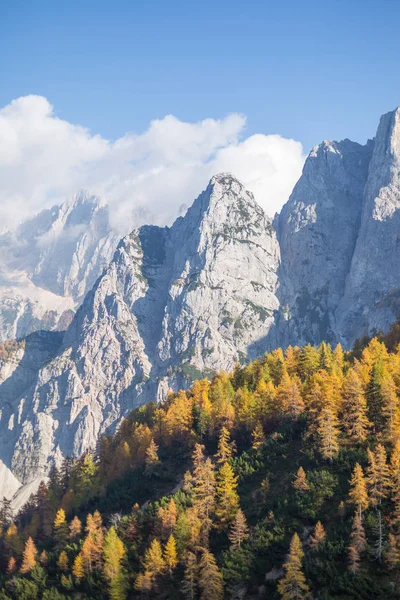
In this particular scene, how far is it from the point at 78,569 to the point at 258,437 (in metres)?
37.5

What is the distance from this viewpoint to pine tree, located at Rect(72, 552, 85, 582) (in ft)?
286

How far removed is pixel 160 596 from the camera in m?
79.4

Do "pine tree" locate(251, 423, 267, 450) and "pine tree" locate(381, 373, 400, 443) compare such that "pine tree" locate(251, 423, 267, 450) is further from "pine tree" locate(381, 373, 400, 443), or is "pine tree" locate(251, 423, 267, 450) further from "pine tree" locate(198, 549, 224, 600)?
"pine tree" locate(198, 549, 224, 600)

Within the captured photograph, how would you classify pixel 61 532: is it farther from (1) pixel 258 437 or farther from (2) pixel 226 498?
(1) pixel 258 437

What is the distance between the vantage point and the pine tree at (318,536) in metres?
73.4

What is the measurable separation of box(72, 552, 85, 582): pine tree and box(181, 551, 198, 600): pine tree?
17.4m

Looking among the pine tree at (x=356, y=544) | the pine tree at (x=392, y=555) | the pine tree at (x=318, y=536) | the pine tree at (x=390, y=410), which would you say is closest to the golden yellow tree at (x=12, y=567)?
the pine tree at (x=318, y=536)

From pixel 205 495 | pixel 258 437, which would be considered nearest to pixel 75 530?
pixel 205 495

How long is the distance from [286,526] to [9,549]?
64508mm

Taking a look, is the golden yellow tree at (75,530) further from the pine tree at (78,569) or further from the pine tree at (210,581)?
the pine tree at (210,581)

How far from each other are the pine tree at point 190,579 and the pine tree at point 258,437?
2883cm

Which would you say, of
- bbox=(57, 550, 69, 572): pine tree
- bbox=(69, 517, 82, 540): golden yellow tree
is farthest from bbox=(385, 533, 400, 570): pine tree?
bbox=(69, 517, 82, 540): golden yellow tree

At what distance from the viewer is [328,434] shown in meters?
92.1

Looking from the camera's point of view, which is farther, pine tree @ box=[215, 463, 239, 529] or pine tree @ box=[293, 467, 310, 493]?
pine tree @ box=[215, 463, 239, 529]
